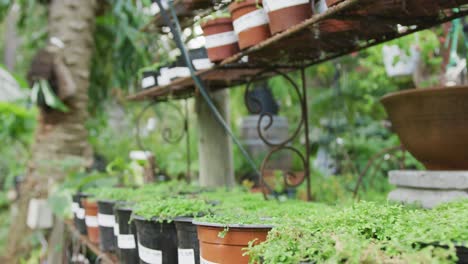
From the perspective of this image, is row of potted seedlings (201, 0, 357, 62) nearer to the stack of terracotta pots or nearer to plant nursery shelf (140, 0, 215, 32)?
the stack of terracotta pots

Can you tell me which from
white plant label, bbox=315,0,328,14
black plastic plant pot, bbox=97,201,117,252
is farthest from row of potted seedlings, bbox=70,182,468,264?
white plant label, bbox=315,0,328,14

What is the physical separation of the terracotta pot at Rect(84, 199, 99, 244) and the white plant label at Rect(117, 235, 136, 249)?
51cm

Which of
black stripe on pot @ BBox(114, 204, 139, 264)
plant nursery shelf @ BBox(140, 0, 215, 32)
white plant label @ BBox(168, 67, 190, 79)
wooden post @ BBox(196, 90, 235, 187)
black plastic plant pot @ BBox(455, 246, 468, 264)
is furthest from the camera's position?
wooden post @ BBox(196, 90, 235, 187)

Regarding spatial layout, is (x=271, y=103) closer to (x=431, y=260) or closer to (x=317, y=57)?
(x=317, y=57)

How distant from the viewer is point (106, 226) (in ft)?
5.24

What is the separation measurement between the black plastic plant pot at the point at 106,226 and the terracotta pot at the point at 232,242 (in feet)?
2.69

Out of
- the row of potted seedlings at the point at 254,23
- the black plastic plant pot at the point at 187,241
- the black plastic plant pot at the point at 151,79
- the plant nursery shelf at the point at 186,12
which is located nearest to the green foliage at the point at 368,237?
the black plastic plant pot at the point at 187,241

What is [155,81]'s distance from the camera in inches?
87.0

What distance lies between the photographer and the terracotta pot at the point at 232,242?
0.80 m

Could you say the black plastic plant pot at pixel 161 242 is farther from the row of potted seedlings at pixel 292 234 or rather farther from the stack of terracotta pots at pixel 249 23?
the stack of terracotta pots at pixel 249 23

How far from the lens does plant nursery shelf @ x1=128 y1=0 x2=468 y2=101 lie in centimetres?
103

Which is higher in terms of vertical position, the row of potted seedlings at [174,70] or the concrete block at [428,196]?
the row of potted seedlings at [174,70]

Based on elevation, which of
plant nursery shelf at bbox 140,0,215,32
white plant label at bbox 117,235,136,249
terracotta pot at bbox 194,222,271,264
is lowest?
white plant label at bbox 117,235,136,249

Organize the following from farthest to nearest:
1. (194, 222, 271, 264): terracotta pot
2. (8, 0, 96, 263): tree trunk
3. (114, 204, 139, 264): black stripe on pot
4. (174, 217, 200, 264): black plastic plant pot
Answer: (8, 0, 96, 263): tree trunk < (114, 204, 139, 264): black stripe on pot < (174, 217, 200, 264): black plastic plant pot < (194, 222, 271, 264): terracotta pot
